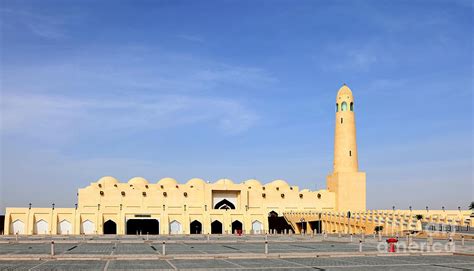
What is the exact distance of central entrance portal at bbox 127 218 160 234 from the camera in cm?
8094

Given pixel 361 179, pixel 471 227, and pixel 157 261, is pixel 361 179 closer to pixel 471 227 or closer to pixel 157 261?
pixel 471 227

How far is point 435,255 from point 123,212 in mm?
55343

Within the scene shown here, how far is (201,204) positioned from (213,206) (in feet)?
8.62

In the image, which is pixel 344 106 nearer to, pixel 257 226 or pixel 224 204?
pixel 257 226

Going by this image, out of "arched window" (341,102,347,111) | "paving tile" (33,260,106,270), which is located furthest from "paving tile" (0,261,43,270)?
"arched window" (341,102,347,111)

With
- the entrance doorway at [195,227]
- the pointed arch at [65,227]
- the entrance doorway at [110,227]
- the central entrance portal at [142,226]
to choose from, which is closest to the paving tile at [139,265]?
the pointed arch at [65,227]

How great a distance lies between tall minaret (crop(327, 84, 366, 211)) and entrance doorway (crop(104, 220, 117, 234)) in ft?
112

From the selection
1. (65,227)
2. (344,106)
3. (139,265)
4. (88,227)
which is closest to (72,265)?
(139,265)

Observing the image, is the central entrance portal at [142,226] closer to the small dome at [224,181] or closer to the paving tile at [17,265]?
the small dome at [224,181]

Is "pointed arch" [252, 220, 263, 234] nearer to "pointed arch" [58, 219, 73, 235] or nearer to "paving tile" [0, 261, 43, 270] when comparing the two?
"pointed arch" [58, 219, 73, 235]

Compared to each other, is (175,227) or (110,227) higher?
(175,227)

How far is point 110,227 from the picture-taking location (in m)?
77.9

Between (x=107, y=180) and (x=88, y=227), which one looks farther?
(x=107, y=180)

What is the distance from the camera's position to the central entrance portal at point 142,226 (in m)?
80.9
